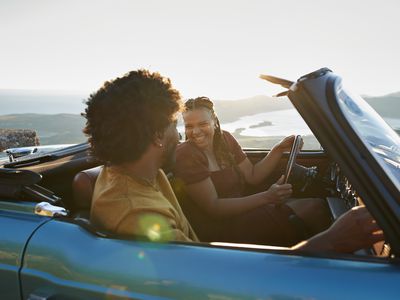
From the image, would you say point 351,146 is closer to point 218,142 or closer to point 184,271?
point 184,271

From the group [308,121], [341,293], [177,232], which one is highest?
[308,121]

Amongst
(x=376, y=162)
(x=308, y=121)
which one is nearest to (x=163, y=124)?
(x=308, y=121)

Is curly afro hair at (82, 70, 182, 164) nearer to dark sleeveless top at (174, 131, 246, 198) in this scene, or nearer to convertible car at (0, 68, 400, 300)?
convertible car at (0, 68, 400, 300)

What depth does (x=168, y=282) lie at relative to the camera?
1.45 m

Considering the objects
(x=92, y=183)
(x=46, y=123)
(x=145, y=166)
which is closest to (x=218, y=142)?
(x=92, y=183)

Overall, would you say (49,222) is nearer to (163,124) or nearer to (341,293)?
(163,124)

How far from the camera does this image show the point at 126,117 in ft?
6.25

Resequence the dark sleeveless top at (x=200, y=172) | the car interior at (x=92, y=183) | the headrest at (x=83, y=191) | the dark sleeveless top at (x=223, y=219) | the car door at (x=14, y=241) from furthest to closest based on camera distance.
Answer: the dark sleeveless top at (x=200, y=172)
the dark sleeveless top at (x=223, y=219)
the headrest at (x=83, y=191)
the car interior at (x=92, y=183)
the car door at (x=14, y=241)

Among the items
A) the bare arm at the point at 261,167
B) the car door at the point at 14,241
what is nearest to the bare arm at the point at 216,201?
the bare arm at the point at 261,167

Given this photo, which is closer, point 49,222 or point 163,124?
point 49,222

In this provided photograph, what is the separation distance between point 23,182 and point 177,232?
0.79 meters

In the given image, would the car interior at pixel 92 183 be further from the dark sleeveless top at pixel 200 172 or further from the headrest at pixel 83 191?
the dark sleeveless top at pixel 200 172

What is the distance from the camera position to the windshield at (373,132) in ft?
4.82

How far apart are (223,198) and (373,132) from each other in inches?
54.6
